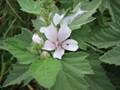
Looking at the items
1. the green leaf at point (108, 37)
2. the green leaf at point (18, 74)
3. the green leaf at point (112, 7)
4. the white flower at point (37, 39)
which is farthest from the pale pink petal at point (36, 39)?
the green leaf at point (112, 7)

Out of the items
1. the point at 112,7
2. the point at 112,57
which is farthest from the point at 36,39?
the point at 112,7

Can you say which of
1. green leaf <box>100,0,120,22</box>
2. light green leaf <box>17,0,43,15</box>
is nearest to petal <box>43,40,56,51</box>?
light green leaf <box>17,0,43,15</box>

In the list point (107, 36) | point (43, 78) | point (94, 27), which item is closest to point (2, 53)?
point (94, 27)

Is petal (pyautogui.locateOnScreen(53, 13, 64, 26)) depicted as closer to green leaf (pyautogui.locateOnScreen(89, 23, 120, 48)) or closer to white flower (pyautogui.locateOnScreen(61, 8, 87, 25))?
white flower (pyautogui.locateOnScreen(61, 8, 87, 25))

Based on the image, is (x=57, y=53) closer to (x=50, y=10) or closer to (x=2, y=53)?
(x=50, y=10)

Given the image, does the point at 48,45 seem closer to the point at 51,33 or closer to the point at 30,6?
the point at 51,33

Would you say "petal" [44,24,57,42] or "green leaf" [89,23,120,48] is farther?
"green leaf" [89,23,120,48]

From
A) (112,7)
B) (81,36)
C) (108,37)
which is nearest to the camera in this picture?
(81,36)
